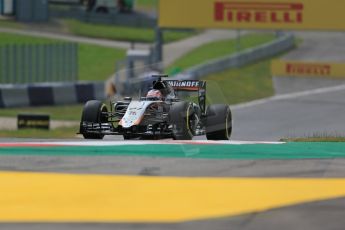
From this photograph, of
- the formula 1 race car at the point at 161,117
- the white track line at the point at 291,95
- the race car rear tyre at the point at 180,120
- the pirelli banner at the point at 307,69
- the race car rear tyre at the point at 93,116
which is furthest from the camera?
the pirelli banner at the point at 307,69

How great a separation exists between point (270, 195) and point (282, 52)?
1448 inches

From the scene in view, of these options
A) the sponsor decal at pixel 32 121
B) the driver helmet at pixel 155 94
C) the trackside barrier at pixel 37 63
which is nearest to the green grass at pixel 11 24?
the trackside barrier at pixel 37 63

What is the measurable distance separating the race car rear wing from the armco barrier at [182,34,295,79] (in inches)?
623

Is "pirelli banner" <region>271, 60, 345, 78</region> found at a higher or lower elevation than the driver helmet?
lower

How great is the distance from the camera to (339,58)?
4097cm

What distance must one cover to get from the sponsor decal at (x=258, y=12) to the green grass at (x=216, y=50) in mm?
9491

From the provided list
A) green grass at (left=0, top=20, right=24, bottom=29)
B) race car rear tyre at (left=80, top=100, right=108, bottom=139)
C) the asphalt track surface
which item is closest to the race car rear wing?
race car rear tyre at (left=80, top=100, right=108, bottom=139)

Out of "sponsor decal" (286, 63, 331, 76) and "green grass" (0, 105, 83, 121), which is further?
"sponsor decal" (286, 63, 331, 76)

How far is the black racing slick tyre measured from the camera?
1456cm

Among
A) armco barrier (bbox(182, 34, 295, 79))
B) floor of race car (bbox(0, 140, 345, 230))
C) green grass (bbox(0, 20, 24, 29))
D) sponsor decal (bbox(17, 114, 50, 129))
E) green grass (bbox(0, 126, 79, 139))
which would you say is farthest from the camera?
green grass (bbox(0, 20, 24, 29))

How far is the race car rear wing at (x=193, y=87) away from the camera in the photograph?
582 inches

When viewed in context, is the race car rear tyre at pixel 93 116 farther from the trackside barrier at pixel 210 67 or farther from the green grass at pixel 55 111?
the trackside barrier at pixel 210 67

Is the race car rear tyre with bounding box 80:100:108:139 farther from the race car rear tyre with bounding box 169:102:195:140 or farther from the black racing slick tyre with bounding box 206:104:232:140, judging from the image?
the black racing slick tyre with bounding box 206:104:232:140

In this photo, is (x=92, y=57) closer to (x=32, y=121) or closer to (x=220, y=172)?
(x=32, y=121)
